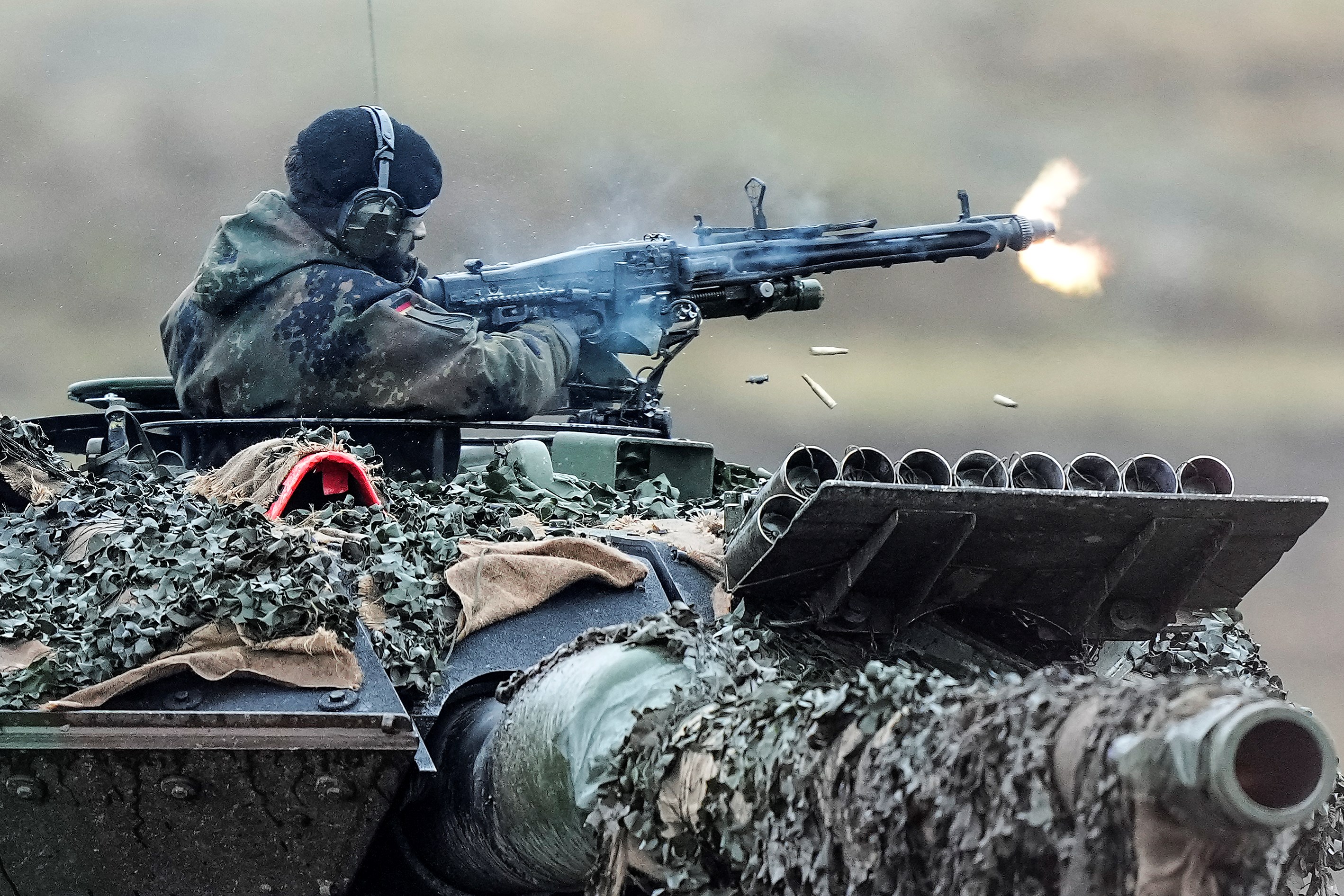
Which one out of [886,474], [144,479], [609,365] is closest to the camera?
[886,474]

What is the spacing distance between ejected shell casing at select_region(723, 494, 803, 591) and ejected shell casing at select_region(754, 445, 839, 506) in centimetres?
2

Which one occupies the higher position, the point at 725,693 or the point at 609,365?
the point at 609,365

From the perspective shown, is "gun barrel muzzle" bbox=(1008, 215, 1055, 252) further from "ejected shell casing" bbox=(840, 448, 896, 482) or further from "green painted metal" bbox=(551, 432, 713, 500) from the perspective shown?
"ejected shell casing" bbox=(840, 448, 896, 482)

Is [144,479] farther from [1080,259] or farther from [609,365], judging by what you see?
[1080,259]

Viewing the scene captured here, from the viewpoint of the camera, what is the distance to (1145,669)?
15.6 ft

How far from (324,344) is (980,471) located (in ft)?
10.3

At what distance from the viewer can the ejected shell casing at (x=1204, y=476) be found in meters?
3.87

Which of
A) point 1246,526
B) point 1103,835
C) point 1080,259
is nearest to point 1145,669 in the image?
point 1246,526

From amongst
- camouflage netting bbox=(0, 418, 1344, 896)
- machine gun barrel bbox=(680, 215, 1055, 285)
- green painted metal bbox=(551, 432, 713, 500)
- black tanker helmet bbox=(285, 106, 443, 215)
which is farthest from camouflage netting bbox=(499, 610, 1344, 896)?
machine gun barrel bbox=(680, 215, 1055, 285)

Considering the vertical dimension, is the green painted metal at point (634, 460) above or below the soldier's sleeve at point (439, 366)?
below

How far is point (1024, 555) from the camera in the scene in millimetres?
3803

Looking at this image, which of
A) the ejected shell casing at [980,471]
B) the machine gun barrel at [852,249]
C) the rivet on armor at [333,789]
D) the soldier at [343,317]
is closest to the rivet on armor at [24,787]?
the rivet on armor at [333,789]

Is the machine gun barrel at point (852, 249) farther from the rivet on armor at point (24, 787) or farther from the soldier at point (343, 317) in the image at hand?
the rivet on armor at point (24, 787)

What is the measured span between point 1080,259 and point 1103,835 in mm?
6471
